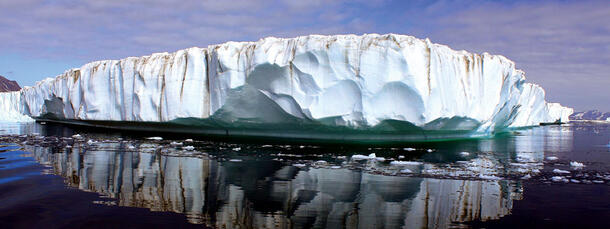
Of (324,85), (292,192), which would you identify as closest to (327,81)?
(324,85)

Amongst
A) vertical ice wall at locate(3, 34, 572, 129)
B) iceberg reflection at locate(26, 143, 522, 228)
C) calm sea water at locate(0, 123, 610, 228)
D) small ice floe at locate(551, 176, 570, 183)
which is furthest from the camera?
vertical ice wall at locate(3, 34, 572, 129)

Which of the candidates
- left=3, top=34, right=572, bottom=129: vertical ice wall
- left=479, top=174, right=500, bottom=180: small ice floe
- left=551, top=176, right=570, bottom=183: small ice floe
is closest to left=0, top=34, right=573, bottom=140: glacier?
left=3, top=34, right=572, bottom=129: vertical ice wall

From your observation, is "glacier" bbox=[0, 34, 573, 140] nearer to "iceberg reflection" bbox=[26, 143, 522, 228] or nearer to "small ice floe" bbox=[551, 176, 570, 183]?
"iceberg reflection" bbox=[26, 143, 522, 228]

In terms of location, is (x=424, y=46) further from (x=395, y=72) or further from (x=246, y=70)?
(x=246, y=70)

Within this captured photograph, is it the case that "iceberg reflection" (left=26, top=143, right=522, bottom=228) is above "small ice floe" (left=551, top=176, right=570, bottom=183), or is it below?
below

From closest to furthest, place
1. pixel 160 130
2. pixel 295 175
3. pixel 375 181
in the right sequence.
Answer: pixel 375 181 < pixel 295 175 < pixel 160 130

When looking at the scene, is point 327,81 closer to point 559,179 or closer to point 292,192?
point 559,179

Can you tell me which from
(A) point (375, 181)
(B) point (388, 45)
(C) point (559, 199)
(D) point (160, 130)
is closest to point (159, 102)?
(D) point (160, 130)

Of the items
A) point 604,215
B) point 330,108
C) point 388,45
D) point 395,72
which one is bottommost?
point 604,215

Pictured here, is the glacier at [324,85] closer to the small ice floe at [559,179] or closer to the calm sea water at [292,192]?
the calm sea water at [292,192]
